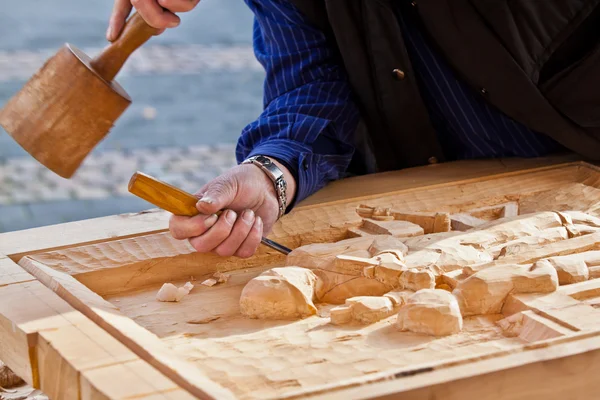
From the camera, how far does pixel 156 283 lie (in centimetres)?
172

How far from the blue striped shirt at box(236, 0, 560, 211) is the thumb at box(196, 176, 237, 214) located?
45 cm

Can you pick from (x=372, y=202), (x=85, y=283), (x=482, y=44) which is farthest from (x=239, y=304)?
(x=482, y=44)

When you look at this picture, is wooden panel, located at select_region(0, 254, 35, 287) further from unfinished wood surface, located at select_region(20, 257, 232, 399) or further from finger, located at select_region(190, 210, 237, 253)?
finger, located at select_region(190, 210, 237, 253)

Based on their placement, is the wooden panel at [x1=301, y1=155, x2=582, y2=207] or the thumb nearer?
the thumb

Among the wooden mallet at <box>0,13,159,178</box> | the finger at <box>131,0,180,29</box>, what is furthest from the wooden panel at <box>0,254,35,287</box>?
the finger at <box>131,0,180,29</box>

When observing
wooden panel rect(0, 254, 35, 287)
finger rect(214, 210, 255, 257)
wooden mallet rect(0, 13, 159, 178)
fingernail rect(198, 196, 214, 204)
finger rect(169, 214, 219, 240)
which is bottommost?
wooden panel rect(0, 254, 35, 287)

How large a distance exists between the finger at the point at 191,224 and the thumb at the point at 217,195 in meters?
0.02

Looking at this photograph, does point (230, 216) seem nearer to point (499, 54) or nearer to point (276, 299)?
point (276, 299)

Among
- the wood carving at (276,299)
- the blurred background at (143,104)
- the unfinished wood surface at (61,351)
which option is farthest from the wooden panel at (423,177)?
the blurred background at (143,104)

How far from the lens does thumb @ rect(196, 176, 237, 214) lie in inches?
67.2

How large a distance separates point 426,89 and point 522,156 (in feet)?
1.09

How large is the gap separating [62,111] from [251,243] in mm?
467

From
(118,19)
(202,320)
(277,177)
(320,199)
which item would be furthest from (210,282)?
(118,19)

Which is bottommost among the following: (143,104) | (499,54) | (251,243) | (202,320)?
(202,320)
